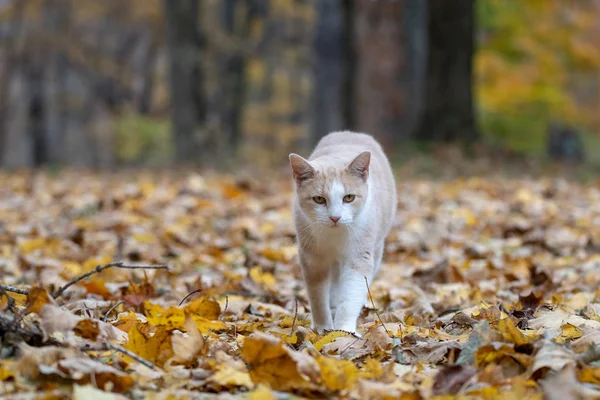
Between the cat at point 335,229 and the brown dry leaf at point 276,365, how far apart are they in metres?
1.25

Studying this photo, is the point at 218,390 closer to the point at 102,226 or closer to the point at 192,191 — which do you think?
the point at 102,226

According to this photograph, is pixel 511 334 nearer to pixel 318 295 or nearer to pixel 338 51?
pixel 318 295

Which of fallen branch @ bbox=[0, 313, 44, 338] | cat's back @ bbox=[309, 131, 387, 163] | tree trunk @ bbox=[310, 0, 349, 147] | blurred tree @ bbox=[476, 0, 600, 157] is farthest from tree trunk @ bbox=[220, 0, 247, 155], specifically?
fallen branch @ bbox=[0, 313, 44, 338]

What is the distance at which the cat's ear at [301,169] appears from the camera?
4.07 m

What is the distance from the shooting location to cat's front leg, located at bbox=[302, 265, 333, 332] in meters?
3.99

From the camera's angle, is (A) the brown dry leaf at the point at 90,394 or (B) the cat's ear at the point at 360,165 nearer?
(A) the brown dry leaf at the point at 90,394

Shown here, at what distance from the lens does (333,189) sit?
4.04m

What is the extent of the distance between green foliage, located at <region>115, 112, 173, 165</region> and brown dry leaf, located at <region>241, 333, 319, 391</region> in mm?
26005

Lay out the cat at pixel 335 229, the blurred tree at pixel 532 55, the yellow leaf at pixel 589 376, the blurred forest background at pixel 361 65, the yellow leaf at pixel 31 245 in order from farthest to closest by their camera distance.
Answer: the blurred tree at pixel 532 55 → the blurred forest background at pixel 361 65 → the yellow leaf at pixel 31 245 → the cat at pixel 335 229 → the yellow leaf at pixel 589 376

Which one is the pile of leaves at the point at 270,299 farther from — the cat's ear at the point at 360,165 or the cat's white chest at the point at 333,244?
the cat's ear at the point at 360,165

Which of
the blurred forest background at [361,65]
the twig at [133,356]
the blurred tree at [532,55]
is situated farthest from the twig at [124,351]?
the blurred tree at [532,55]

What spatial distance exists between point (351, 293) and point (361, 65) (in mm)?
13361

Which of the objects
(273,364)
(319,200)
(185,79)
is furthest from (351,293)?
(185,79)

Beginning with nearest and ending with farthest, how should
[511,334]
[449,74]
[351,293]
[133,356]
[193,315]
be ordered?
[133,356]
[511,334]
[193,315]
[351,293]
[449,74]
